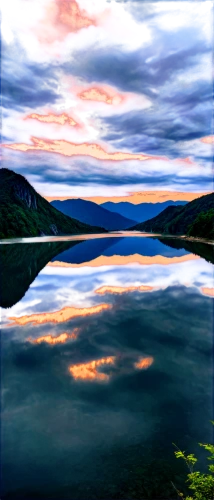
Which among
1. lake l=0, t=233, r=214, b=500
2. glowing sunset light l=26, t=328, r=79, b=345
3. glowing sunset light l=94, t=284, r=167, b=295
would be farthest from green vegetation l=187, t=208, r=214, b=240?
glowing sunset light l=26, t=328, r=79, b=345

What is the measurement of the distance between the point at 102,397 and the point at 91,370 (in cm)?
258

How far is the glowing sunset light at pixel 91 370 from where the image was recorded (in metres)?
13.6

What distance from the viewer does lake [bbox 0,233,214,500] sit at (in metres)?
8.06

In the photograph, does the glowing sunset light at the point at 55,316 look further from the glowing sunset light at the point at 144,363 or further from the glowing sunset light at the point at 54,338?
the glowing sunset light at the point at 144,363

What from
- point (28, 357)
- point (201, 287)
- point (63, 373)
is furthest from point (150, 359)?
point (201, 287)

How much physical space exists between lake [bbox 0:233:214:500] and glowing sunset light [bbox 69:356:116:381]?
0.16 ft

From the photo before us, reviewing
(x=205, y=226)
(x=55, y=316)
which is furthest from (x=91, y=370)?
(x=205, y=226)

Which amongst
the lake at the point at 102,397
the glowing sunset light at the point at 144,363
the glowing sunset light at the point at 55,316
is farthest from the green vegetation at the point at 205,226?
the glowing sunset light at the point at 144,363

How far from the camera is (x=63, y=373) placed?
14039 millimetres

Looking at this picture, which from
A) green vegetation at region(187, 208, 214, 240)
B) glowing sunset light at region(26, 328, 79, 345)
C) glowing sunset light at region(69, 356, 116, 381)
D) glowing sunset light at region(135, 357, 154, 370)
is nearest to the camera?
glowing sunset light at region(69, 356, 116, 381)

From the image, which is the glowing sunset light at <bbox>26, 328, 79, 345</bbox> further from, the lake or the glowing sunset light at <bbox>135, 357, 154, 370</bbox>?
the glowing sunset light at <bbox>135, 357, 154, 370</bbox>

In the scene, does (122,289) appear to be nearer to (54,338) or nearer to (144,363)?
(54,338)

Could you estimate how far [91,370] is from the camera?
14305mm

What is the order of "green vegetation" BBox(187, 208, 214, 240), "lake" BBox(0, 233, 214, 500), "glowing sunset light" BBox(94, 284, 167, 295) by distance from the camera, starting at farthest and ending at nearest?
"green vegetation" BBox(187, 208, 214, 240)
"glowing sunset light" BBox(94, 284, 167, 295)
"lake" BBox(0, 233, 214, 500)
